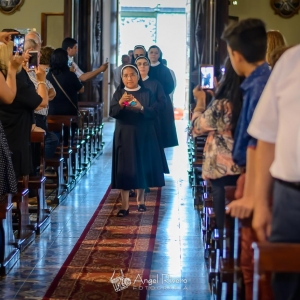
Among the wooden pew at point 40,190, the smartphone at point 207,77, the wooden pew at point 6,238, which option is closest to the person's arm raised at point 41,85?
the wooden pew at point 40,190

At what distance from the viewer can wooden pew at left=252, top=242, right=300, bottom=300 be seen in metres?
2.15

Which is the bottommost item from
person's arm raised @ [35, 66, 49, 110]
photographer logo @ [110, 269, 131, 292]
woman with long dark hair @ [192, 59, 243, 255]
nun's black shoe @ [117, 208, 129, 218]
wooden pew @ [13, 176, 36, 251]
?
photographer logo @ [110, 269, 131, 292]

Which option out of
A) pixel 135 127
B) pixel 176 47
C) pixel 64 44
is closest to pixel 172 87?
pixel 64 44

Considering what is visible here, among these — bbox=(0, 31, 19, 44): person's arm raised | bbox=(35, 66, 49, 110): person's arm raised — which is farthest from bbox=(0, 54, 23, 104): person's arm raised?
bbox=(35, 66, 49, 110): person's arm raised

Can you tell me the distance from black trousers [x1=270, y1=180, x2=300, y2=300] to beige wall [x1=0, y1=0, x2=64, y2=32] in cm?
1368

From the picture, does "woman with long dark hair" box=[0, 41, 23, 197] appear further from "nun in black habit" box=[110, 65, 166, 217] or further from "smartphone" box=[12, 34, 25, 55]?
"nun in black habit" box=[110, 65, 166, 217]

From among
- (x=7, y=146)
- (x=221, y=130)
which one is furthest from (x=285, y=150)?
(x=7, y=146)

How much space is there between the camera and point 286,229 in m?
2.62

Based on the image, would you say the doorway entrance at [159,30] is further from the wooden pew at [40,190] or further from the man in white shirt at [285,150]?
the man in white shirt at [285,150]

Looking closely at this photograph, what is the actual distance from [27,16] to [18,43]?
10.1 metres

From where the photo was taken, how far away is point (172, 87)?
33.3 feet

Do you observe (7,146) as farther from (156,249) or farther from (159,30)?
(159,30)

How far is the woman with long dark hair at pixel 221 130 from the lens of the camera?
4104 mm

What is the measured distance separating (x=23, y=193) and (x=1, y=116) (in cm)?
73
